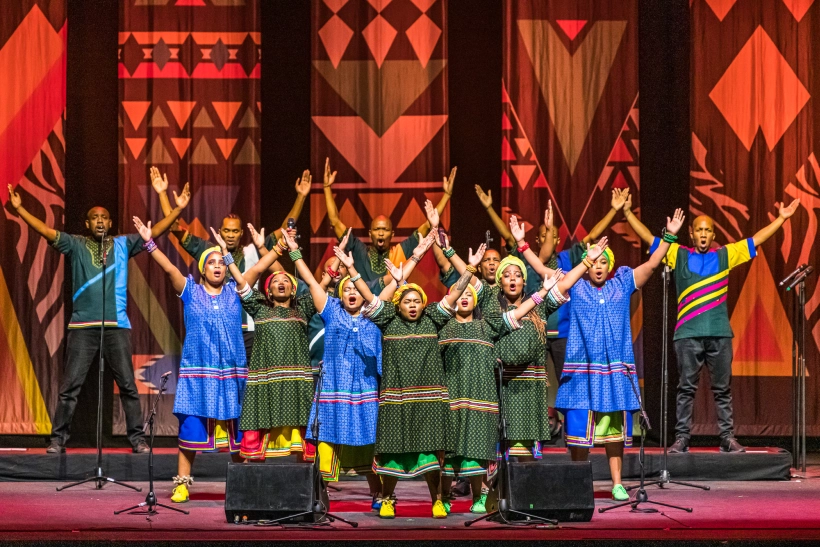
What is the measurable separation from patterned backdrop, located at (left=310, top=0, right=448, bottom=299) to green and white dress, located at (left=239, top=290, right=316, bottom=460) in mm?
2215

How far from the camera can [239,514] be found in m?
6.11

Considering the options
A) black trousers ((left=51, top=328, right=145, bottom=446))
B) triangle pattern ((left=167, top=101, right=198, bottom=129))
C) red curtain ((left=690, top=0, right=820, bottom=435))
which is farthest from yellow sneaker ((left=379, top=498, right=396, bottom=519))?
triangle pattern ((left=167, top=101, right=198, bottom=129))

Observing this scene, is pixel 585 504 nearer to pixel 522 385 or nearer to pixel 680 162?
pixel 522 385

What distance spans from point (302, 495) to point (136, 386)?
3.10m

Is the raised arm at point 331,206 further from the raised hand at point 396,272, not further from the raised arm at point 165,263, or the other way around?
the raised hand at point 396,272

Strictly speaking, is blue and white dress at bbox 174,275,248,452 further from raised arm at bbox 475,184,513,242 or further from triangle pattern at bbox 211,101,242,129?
triangle pattern at bbox 211,101,242,129

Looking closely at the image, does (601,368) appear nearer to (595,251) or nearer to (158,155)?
(595,251)

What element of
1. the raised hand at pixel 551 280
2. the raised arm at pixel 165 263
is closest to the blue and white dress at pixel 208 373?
the raised arm at pixel 165 263

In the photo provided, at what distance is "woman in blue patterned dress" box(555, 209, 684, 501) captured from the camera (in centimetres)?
703

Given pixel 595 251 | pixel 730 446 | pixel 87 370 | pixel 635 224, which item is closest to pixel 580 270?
pixel 595 251

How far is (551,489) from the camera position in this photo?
6.03 m

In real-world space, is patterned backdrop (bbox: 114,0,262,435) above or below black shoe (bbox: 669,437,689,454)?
above

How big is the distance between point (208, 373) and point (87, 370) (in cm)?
152

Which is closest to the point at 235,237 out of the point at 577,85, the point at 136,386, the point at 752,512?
the point at 136,386
